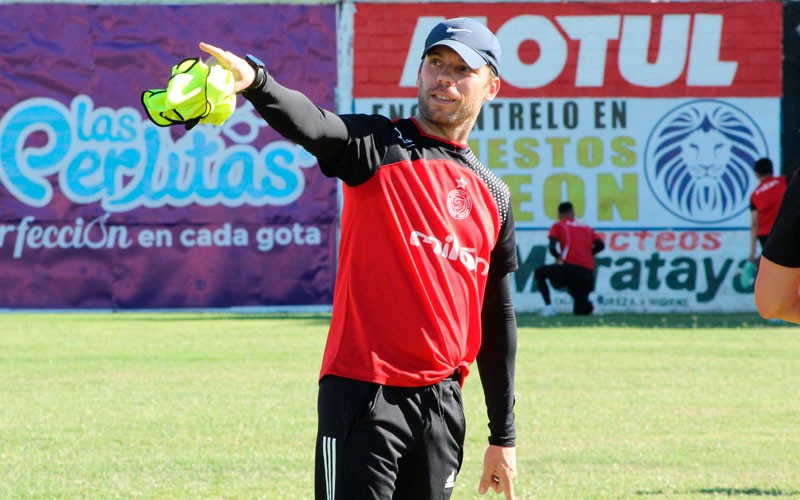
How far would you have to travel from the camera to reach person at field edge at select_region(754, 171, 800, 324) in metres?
3.22

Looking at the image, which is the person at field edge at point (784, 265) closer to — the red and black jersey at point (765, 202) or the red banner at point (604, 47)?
the red and black jersey at point (765, 202)

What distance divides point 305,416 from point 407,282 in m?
7.07

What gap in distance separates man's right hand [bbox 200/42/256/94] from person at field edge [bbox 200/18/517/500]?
1.45ft

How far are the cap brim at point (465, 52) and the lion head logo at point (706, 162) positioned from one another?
22.0 metres

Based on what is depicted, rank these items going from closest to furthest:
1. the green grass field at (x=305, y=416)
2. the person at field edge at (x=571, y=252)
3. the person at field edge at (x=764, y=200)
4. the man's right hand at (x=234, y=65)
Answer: the man's right hand at (x=234, y=65) < the green grass field at (x=305, y=416) < the person at field edge at (x=764, y=200) < the person at field edge at (x=571, y=252)

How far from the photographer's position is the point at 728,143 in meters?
26.1

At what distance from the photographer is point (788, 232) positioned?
127 inches

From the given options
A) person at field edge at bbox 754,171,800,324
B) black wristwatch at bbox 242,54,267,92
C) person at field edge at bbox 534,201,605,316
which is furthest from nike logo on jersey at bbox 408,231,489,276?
person at field edge at bbox 534,201,605,316

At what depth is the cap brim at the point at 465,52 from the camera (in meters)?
4.36

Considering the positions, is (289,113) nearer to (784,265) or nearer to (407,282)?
(407,282)

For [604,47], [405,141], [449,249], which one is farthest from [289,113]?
[604,47]

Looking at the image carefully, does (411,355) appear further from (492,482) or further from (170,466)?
(170,466)

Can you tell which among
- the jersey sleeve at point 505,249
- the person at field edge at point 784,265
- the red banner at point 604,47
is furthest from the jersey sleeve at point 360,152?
the red banner at point 604,47

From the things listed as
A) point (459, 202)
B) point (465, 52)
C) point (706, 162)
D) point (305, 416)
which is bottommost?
point (305, 416)
